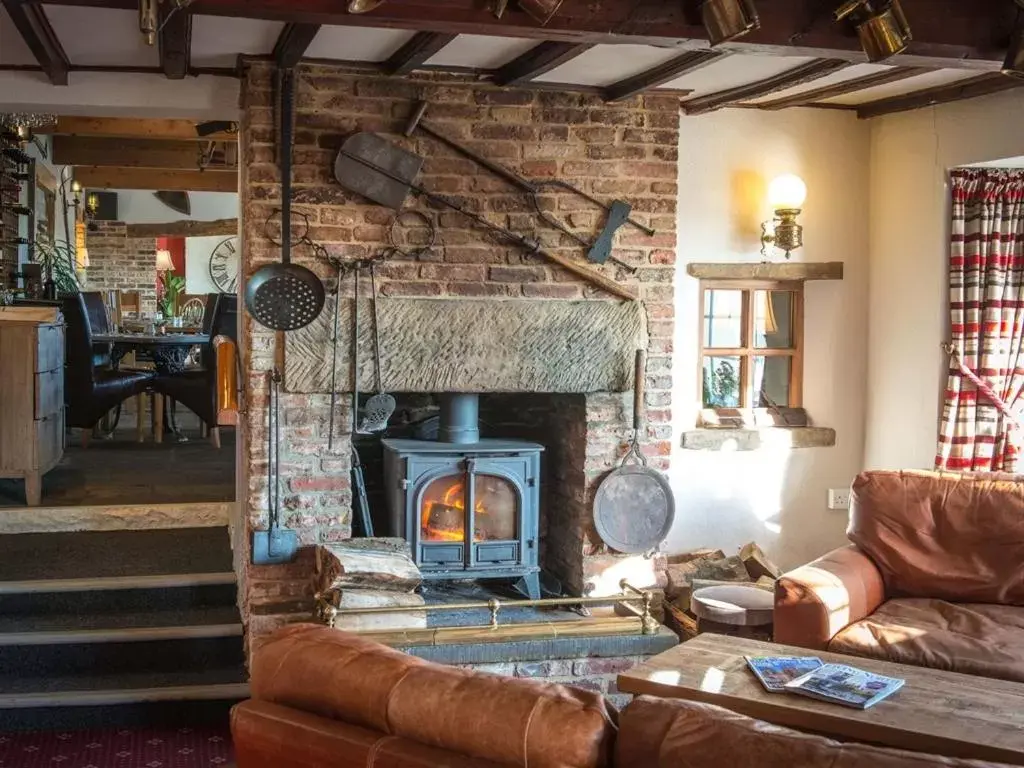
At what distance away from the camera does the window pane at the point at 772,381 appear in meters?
5.31

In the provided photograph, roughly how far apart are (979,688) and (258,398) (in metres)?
2.64

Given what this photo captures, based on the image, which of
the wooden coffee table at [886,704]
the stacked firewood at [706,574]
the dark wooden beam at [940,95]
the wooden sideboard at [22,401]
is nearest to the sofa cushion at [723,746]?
the wooden coffee table at [886,704]

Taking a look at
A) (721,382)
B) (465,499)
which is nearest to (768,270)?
(721,382)

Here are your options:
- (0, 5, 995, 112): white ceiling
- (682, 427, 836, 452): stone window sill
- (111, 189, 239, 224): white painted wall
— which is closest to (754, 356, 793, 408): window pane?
(682, 427, 836, 452): stone window sill

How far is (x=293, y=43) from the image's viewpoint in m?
3.70

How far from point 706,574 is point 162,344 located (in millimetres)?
3449

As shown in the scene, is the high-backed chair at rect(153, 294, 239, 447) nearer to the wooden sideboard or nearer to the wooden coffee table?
the wooden sideboard

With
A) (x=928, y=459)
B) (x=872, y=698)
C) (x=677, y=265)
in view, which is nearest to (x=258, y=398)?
(x=677, y=265)

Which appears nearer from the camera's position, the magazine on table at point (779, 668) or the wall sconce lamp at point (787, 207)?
the magazine on table at point (779, 668)

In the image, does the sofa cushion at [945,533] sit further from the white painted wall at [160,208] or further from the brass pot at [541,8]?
the white painted wall at [160,208]

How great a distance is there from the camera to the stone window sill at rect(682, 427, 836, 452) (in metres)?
5.05

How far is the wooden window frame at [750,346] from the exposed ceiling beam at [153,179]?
632 centimetres

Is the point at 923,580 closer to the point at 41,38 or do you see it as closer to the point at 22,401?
the point at 41,38

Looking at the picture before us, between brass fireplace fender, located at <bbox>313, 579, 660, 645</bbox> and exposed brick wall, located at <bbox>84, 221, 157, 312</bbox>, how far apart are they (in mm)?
9094
